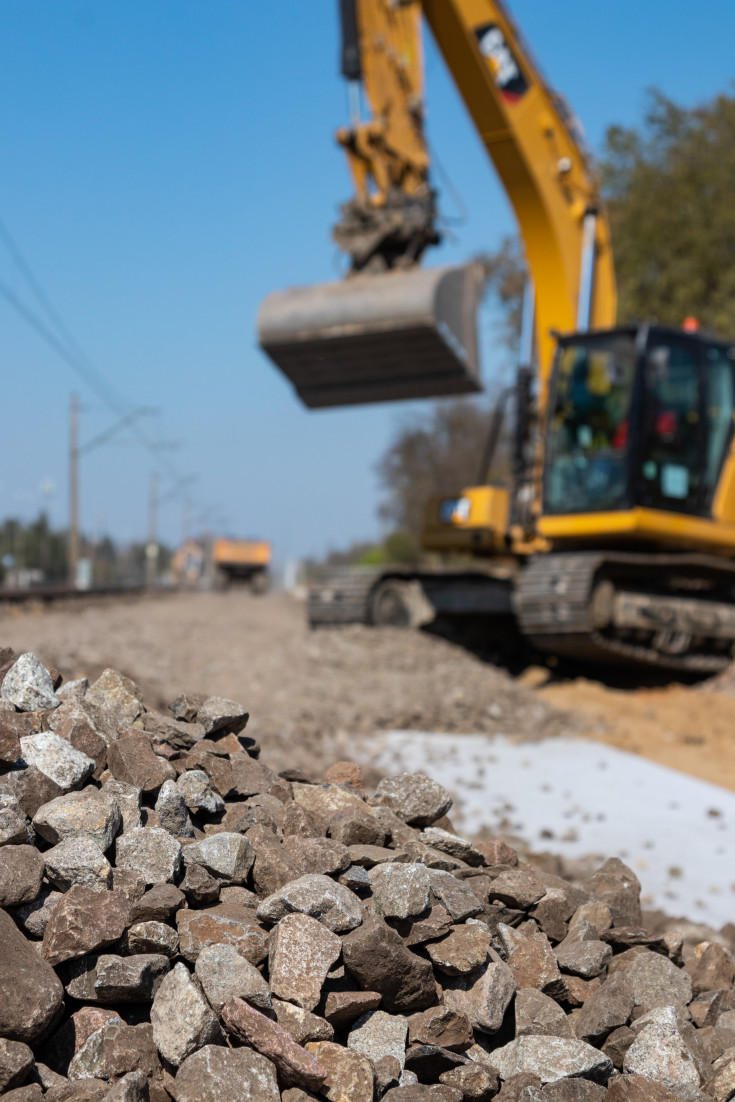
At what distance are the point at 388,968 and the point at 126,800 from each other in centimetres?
82

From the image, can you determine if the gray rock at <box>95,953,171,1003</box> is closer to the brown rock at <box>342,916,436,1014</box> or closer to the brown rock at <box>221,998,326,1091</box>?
the brown rock at <box>221,998,326,1091</box>

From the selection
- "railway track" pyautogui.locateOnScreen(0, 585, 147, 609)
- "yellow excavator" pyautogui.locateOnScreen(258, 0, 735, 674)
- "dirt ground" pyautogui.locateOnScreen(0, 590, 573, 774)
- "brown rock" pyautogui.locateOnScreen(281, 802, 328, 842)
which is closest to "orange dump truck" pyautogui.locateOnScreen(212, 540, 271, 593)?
"railway track" pyautogui.locateOnScreen(0, 585, 147, 609)

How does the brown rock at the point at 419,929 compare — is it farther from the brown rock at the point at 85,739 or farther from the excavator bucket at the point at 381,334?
the excavator bucket at the point at 381,334

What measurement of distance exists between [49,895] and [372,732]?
502 centimetres

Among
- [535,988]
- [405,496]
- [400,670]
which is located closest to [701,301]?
[405,496]

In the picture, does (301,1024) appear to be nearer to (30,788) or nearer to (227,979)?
(227,979)

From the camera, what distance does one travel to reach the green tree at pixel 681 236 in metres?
24.9

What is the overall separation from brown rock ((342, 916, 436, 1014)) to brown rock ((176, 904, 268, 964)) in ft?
0.68

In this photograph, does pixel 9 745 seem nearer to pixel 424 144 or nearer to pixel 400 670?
pixel 400 670

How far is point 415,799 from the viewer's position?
3.26 m

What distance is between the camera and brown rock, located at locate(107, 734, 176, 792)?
275 centimetres

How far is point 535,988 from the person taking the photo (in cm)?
259

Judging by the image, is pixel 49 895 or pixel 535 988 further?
pixel 535 988

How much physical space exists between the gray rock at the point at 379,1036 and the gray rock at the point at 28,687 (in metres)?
1.32
